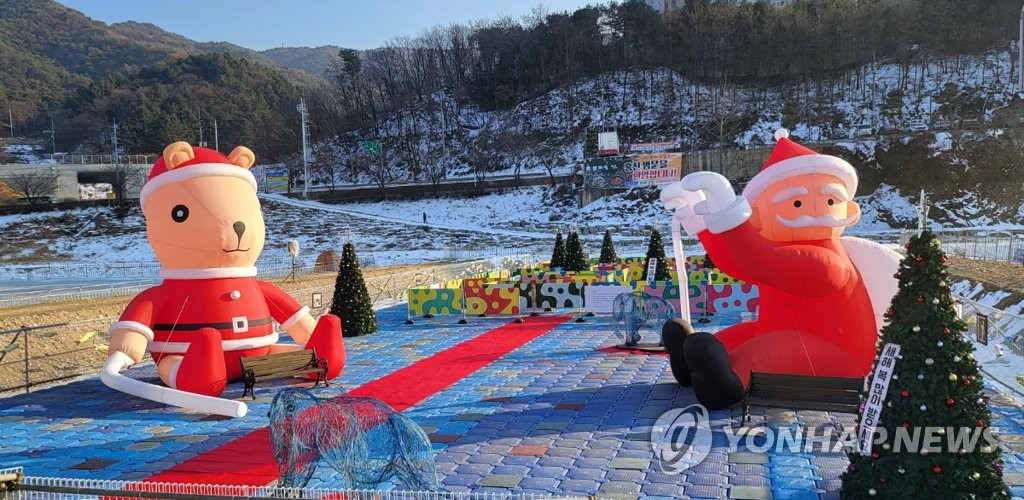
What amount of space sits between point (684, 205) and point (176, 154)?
24.7 ft

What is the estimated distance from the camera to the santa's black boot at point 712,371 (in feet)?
29.2

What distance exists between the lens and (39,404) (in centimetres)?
1075

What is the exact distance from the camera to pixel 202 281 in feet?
35.9

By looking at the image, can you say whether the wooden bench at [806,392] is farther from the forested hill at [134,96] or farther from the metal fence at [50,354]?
the forested hill at [134,96]

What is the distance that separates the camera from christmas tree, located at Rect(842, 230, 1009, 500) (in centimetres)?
513

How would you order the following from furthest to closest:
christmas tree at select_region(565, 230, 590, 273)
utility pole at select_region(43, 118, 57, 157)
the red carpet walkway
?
1. utility pole at select_region(43, 118, 57, 157)
2. christmas tree at select_region(565, 230, 590, 273)
3. the red carpet walkway

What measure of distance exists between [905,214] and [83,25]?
177 m

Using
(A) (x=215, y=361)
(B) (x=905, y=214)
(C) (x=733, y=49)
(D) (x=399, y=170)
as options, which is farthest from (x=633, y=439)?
(C) (x=733, y=49)

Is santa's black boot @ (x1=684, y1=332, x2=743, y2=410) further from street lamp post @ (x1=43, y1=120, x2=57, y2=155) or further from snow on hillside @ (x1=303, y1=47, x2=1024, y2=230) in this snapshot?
street lamp post @ (x1=43, y1=120, x2=57, y2=155)

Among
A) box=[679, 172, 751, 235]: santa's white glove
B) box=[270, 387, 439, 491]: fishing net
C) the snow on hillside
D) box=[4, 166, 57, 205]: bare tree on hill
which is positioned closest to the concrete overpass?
box=[4, 166, 57, 205]: bare tree on hill

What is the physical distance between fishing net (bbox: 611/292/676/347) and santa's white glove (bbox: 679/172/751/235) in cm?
543

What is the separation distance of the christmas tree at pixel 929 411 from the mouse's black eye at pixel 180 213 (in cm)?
931

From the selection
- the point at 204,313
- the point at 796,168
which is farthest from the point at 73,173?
the point at 796,168

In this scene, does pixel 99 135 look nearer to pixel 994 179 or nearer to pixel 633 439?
pixel 994 179
